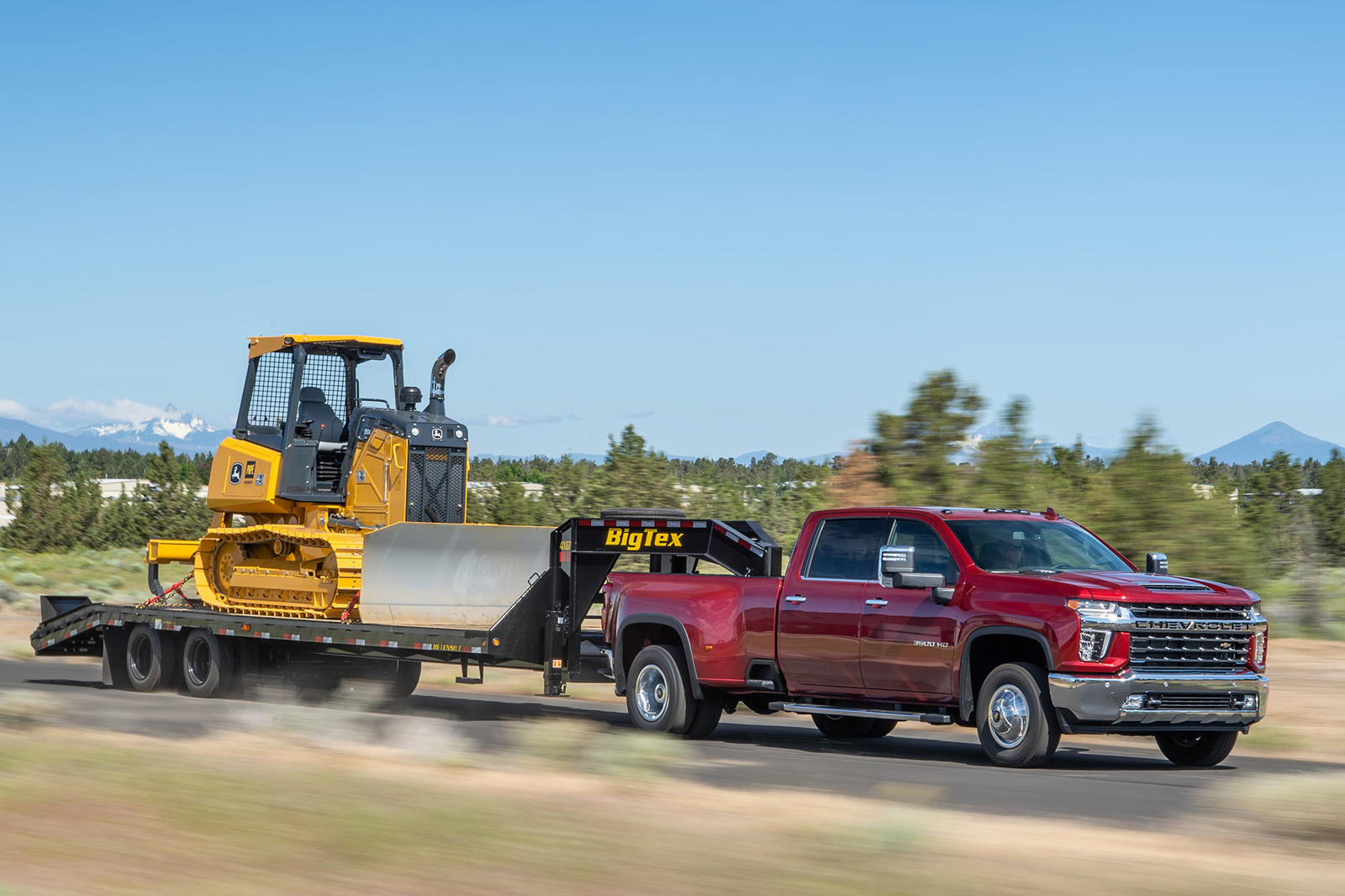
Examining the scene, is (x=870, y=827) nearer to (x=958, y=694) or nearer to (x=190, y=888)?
(x=190, y=888)

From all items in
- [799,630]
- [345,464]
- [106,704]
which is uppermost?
[345,464]

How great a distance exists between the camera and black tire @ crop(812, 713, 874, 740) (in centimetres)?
1545

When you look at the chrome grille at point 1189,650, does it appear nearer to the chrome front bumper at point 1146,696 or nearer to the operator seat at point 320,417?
the chrome front bumper at point 1146,696

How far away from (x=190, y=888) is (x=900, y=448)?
28016 millimetres

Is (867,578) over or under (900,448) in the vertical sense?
under

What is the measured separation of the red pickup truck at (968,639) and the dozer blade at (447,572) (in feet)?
8.83

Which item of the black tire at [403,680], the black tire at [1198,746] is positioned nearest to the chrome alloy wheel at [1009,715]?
the black tire at [1198,746]

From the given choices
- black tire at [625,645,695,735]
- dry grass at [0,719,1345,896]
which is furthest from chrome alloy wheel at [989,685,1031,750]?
black tire at [625,645,695,735]

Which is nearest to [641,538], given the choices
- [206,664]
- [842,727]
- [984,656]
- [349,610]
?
[842,727]

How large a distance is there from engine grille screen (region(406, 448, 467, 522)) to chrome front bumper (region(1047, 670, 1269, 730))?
964 cm

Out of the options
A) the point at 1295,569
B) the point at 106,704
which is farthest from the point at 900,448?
the point at 106,704

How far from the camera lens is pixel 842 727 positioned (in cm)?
1548

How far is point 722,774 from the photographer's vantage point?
1206 centimetres

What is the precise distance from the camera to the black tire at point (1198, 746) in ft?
42.4
